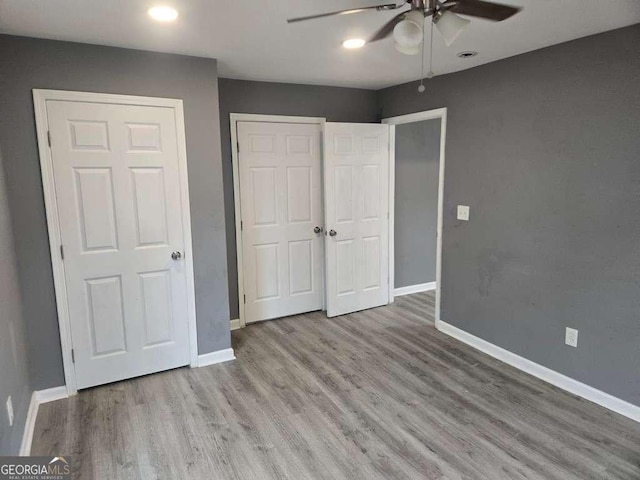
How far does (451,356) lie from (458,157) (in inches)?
67.7

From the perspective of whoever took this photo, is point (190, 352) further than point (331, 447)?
Yes

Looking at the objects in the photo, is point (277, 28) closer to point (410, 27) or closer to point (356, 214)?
point (410, 27)

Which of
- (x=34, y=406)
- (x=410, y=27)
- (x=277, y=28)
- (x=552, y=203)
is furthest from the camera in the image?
(x=552, y=203)

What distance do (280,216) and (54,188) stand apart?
6.51 feet

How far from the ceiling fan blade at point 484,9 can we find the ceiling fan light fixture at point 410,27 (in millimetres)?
149

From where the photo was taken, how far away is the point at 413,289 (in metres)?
5.07

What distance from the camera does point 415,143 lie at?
479cm

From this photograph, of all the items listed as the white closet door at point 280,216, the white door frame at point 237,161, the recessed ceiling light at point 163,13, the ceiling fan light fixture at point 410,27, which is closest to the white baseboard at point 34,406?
the white door frame at point 237,161

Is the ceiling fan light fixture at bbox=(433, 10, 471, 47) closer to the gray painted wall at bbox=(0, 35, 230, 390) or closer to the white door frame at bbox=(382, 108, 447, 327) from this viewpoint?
the gray painted wall at bbox=(0, 35, 230, 390)

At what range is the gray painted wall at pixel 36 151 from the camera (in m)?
2.50

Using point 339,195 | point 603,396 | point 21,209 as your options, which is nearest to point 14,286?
point 21,209

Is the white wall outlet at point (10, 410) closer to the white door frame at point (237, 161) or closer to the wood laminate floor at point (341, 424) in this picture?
the wood laminate floor at point (341, 424)

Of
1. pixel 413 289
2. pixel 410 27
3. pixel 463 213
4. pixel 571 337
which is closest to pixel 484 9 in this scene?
pixel 410 27

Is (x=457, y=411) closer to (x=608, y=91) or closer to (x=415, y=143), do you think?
(x=608, y=91)
